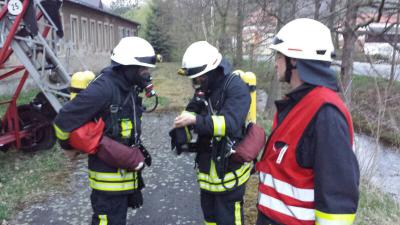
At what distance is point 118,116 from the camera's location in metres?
3.17

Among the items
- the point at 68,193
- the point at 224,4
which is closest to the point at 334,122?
the point at 68,193

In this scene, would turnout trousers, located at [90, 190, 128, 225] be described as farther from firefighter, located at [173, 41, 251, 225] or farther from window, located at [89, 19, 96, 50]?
window, located at [89, 19, 96, 50]

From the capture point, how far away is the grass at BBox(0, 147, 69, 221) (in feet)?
16.5

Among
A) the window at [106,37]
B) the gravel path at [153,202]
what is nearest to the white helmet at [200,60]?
the gravel path at [153,202]

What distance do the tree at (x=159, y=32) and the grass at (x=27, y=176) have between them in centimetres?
3558

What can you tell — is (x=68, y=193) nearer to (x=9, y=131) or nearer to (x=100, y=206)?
(x=9, y=131)

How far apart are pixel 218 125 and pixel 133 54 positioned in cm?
92

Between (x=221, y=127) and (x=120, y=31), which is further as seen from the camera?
(x=120, y=31)

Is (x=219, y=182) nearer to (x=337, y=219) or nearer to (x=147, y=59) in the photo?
(x=147, y=59)

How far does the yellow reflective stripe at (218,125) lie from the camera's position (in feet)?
9.78

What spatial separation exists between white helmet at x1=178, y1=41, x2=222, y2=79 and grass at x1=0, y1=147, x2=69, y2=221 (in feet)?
9.96

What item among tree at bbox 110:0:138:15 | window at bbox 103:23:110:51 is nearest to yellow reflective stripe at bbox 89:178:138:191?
window at bbox 103:23:110:51

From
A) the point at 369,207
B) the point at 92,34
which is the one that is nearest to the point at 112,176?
the point at 369,207

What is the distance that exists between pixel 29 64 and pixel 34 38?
557 mm
